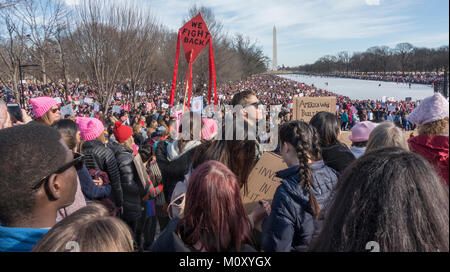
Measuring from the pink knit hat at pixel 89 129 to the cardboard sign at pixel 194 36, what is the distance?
262 cm

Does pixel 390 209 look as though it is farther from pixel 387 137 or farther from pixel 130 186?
pixel 130 186

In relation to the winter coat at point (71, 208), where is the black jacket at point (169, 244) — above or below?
above

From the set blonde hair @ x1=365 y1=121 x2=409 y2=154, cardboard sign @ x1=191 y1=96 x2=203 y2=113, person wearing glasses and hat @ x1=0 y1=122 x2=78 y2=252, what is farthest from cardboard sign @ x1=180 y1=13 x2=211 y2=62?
person wearing glasses and hat @ x1=0 y1=122 x2=78 y2=252

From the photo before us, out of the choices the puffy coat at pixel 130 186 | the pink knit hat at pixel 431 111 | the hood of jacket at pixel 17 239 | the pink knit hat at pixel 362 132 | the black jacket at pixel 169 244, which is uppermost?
Result: the pink knit hat at pixel 431 111

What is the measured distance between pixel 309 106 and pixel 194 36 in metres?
2.51

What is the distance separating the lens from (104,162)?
11.3 feet

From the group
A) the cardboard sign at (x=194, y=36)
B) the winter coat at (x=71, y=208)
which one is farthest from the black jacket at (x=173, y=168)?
the cardboard sign at (x=194, y=36)

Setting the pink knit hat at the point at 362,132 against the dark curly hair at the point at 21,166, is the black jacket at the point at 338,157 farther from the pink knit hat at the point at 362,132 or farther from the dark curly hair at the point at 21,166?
the dark curly hair at the point at 21,166

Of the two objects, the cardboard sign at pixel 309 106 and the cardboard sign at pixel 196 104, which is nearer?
the cardboard sign at pixel 309 106

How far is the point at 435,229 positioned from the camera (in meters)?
0.95

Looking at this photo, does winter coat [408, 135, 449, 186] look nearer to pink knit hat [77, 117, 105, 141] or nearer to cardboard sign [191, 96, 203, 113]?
pink knit hat [77, 117, 105, 141]

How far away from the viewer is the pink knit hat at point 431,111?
6.66ft

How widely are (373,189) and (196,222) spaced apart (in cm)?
93

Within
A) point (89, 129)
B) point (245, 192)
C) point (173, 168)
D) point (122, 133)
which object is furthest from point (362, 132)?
point (89, 129)
